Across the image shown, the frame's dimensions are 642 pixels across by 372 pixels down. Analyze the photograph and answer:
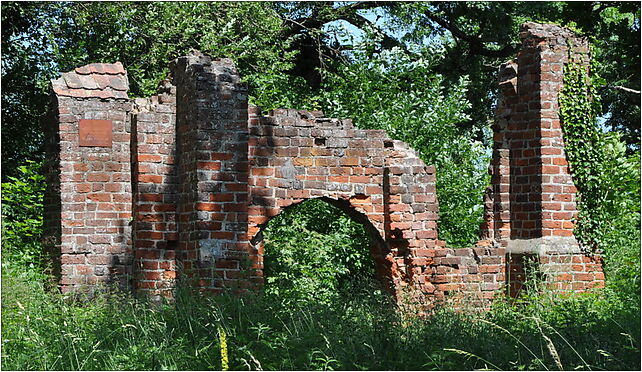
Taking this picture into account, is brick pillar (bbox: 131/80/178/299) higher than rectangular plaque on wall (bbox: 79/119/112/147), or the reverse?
rectangular plaque on wall (bbox: 79/119/112/147)

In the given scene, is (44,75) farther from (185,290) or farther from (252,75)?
(185,290)

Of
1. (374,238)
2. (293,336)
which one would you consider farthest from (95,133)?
(293,336)

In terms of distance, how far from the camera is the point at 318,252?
12.0 meters

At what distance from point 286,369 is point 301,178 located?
10.6 feet

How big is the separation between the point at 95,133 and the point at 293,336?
347 centimetres

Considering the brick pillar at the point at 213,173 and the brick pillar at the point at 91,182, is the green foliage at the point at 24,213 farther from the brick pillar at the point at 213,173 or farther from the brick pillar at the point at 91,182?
the brick pillar at the point at 213,173

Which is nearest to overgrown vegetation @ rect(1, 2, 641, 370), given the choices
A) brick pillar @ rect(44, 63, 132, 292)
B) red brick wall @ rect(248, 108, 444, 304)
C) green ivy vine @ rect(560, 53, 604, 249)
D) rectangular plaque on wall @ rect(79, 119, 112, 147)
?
green ivy vine @ rect(560, 53, 604, 249)

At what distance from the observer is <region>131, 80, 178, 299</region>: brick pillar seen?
340 inches

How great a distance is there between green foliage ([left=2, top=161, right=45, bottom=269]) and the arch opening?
A: 330 centimetres

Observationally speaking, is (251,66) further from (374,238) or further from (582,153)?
(582,153)

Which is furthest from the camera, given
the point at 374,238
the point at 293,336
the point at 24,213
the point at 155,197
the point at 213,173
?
the point at 24,213

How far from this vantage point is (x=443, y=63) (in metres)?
19.7

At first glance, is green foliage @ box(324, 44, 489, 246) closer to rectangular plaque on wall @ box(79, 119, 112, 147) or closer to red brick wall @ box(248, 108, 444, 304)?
red brick wall @ box(248, 108, 444, 304)

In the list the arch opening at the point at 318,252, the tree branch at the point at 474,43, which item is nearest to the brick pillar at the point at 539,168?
the arch opening at the point at 318,252
